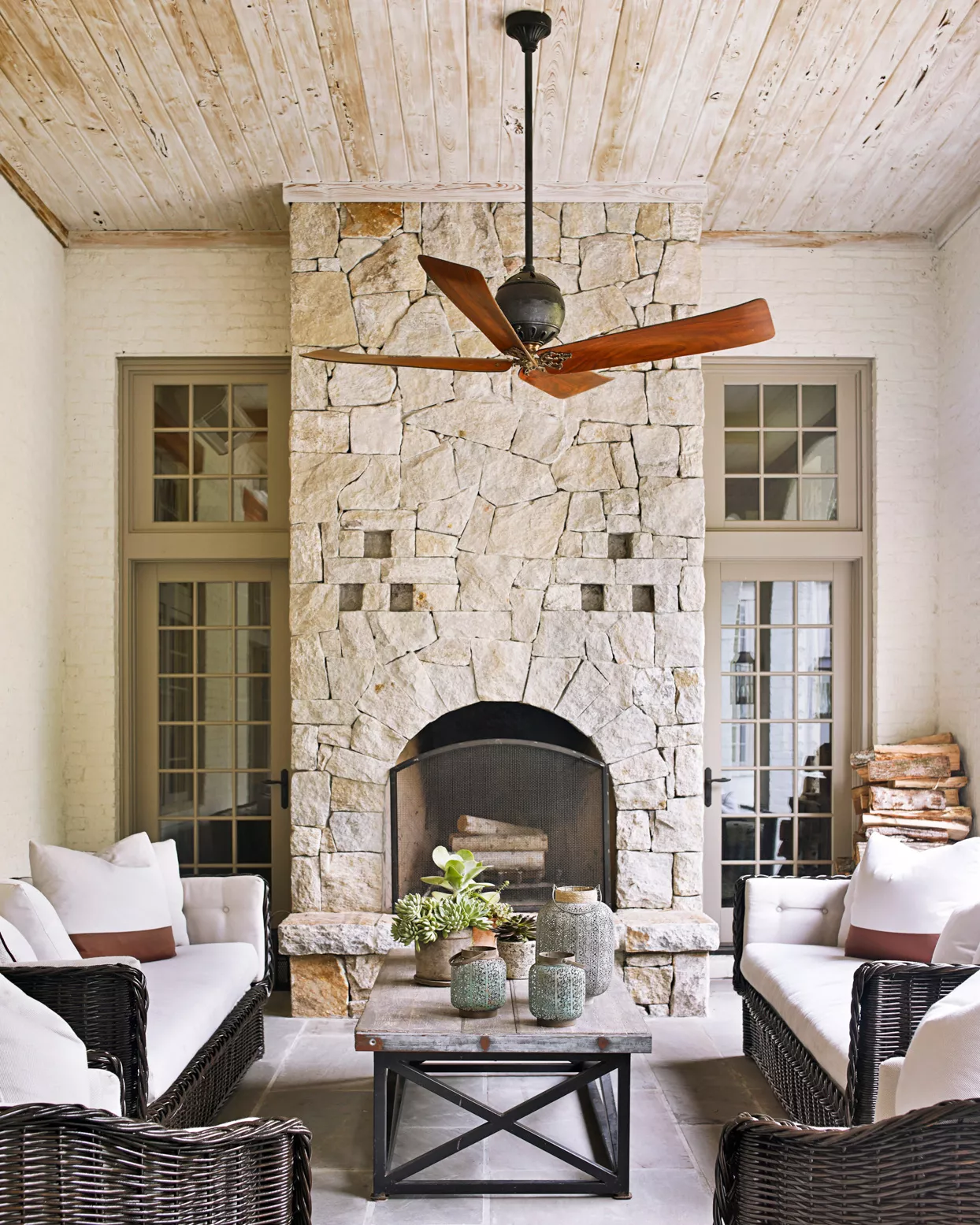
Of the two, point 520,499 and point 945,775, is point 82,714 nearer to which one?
point 520,499

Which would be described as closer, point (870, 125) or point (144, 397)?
point (870, 125)

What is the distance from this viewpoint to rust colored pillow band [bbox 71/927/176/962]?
3.52 metres

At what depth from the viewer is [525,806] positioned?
15.7 ft

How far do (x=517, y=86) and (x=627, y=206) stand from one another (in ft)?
3.36

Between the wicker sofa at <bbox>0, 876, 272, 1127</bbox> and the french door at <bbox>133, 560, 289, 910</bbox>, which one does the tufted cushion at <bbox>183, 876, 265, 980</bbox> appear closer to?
the wicker sofa at <bbox>0, 876, 272, 1127</bbox>

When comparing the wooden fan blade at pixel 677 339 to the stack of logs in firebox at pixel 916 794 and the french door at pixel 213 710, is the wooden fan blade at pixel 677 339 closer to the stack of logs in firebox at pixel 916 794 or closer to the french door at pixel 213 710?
the french door at pixel 213 710

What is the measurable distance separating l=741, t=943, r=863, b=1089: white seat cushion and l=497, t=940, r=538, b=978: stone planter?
84cm

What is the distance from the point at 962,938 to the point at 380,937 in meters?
2.41

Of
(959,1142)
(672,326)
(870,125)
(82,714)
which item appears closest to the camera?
(959,1142)

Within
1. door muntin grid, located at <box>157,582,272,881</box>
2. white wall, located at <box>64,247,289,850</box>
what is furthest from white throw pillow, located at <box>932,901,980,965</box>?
white wall, located at <box>64,247,289,850</box>

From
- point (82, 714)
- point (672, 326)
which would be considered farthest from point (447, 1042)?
point (82, 714)

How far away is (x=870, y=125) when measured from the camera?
420 centimetres

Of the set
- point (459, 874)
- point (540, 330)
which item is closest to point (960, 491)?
point (540, 330)

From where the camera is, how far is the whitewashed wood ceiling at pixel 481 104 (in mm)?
3520
